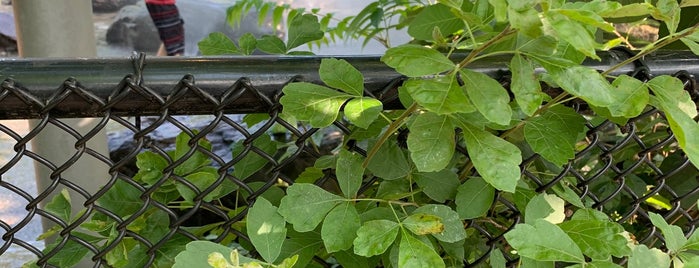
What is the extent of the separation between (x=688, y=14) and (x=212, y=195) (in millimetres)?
853

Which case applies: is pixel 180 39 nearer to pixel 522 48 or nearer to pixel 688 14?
pixel 688 14

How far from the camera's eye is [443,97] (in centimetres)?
68

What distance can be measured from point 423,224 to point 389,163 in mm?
115

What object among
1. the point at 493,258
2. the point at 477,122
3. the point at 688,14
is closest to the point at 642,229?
the point at 688,14

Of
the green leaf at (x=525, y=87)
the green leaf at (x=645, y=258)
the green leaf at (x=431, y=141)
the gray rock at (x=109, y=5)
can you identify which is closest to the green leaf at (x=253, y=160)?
the green leaf at (x=431, y=141)

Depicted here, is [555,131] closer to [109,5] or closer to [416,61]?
[416,61]

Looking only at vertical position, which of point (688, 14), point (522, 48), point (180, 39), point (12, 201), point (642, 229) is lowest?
point (12, 201)

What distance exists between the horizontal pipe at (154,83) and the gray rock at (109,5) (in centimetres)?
835

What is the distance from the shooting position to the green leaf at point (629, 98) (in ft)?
2.52

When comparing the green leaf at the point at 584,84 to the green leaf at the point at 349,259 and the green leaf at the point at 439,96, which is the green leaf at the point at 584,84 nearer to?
the green leaf at the point at 439,96

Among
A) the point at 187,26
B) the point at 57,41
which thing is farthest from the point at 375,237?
the point at 187,26

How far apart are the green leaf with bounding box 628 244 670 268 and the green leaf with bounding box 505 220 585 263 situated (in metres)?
0.08

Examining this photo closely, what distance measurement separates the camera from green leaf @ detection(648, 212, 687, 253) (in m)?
0.85

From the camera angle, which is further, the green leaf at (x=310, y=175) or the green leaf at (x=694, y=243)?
the green leaf at (x=310, y=175)
